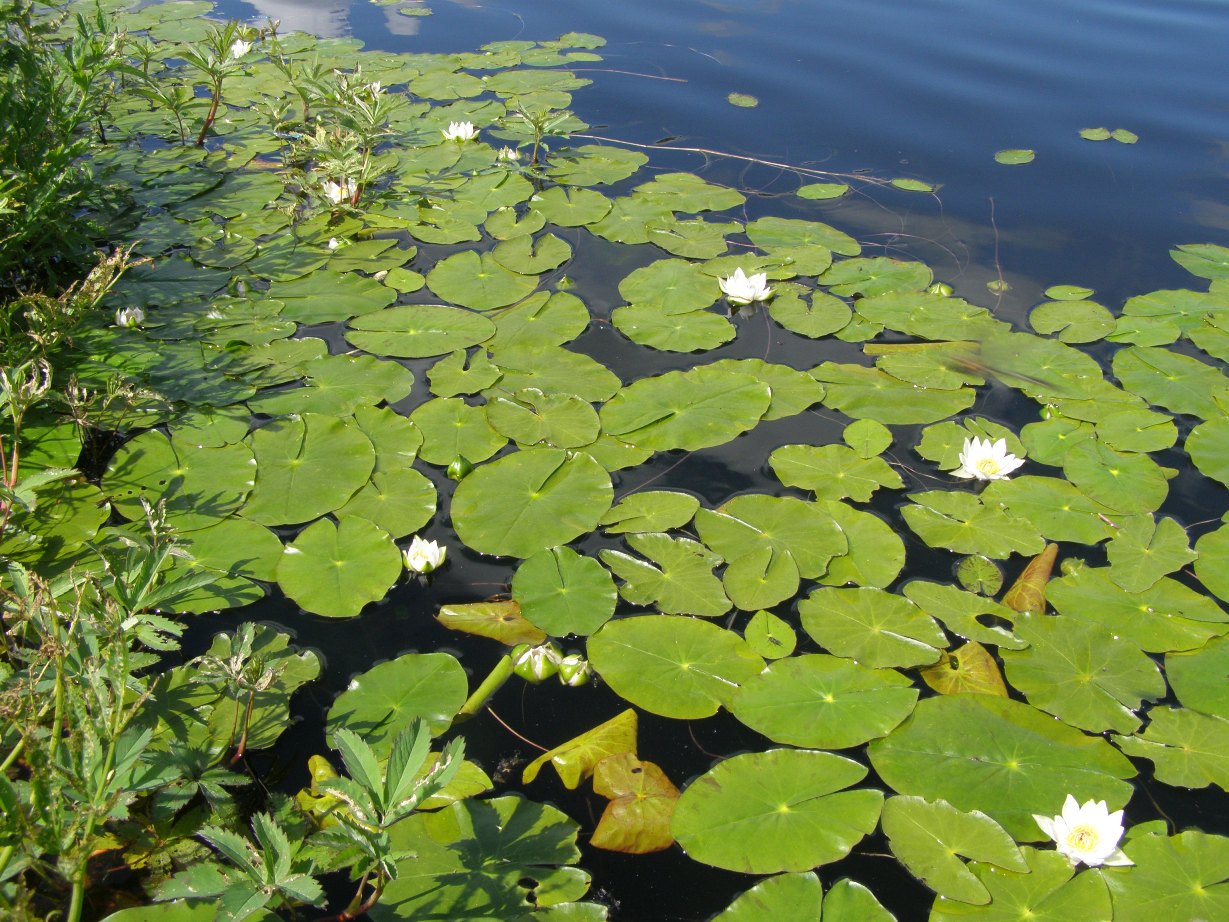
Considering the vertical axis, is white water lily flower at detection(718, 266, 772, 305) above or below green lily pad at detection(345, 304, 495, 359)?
above

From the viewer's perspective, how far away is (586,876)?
69.4 inches

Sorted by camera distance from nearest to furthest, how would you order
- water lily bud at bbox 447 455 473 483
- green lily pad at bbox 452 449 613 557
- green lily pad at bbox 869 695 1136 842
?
1. green lily pad at bbox 869 695 1136 842
2. green lily pad at bbox 452 449 613 557
3. water lily bud at bbox 447 455 473 483

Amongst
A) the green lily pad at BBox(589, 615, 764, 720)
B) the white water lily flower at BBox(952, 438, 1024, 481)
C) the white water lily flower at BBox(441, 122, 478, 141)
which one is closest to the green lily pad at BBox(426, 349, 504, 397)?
the green lily pad at BBox(589, 615, 764, 720)

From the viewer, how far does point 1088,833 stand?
1.77 meters

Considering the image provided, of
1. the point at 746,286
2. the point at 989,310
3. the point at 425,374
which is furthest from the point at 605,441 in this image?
the point at 989,310

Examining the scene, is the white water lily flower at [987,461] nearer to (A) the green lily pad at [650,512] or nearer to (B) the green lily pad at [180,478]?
(A) the green lily pad at [650,512]

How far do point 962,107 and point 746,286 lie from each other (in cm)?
307

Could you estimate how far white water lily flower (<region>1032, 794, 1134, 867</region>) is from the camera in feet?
5.73

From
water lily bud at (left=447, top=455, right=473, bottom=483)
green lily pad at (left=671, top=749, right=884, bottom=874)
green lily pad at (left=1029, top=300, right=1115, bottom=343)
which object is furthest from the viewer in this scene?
green lily pad at (left=1029, top=300, right=1115, bottom=343)

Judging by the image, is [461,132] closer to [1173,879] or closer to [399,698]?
[399,698]

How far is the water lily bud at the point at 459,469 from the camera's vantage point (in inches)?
107

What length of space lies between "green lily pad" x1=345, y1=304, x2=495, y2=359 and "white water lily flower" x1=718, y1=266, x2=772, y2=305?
40.4 inches

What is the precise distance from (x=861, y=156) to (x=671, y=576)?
3.54 m

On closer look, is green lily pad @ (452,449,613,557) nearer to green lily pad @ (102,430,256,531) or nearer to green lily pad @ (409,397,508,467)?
green lily pad @ (409,397,508,467)
